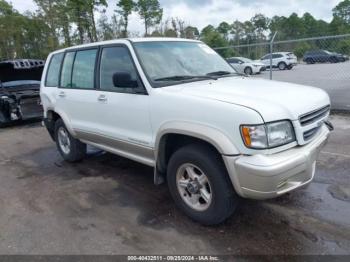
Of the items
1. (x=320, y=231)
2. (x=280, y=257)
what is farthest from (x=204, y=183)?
(x=320, y=231)

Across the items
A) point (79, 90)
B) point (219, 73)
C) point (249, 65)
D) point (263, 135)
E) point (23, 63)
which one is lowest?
point (249, 65)

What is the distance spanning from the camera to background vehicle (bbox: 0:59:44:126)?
9.21 metres

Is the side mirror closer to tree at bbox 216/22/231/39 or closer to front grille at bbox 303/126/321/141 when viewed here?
front grille at bbox 303/126/321/141

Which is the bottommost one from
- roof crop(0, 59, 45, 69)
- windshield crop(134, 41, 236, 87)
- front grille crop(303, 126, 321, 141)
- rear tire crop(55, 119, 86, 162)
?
rear tire crop(55, 119, 86, 162)

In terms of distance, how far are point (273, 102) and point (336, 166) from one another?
2.57 meters

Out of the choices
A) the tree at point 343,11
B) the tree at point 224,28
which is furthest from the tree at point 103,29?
the tree at point 343,11

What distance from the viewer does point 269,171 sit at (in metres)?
2.67

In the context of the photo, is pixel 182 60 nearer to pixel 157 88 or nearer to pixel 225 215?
pixel 157 88

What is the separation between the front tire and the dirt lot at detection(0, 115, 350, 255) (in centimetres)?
17

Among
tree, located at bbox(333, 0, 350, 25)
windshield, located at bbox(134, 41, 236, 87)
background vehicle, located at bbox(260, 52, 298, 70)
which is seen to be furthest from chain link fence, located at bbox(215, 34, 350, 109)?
tree, located at bbox(333, 0, 350, 25)

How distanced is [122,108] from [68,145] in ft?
7.29

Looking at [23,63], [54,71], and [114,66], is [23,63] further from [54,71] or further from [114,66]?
[114,66]

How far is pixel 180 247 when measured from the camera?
303 centimetres

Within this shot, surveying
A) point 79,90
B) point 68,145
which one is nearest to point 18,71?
point 68,145
